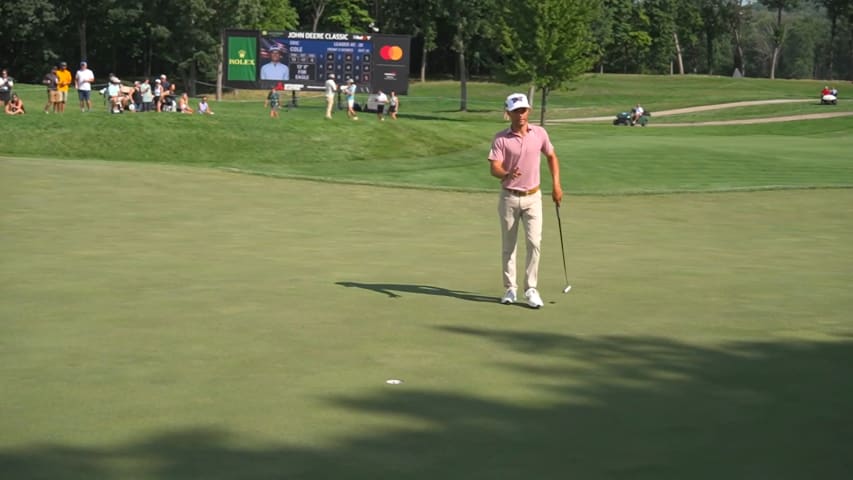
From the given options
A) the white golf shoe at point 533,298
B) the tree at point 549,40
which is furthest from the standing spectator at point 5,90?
the white golf shoe at point 533,298

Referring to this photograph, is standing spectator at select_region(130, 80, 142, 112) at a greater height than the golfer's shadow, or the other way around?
standing spectator at select_region(130, 80, 142, 112)

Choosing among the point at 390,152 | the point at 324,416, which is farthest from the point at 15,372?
the point at 390,152

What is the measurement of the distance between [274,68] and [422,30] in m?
56.5

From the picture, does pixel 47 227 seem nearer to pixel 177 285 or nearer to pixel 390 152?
pixel 177 285

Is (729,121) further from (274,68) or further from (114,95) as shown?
(114,95)

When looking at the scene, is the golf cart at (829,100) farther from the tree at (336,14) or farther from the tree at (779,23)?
the tree at (336,14)

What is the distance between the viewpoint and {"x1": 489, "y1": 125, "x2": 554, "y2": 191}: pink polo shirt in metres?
11.8

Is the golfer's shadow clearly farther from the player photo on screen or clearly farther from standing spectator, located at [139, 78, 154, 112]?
the player photo on screen

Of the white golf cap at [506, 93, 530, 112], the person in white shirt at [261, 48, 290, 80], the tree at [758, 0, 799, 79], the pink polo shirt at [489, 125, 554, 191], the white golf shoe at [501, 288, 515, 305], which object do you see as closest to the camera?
the white golf cap at [506, 93, 530, 112]

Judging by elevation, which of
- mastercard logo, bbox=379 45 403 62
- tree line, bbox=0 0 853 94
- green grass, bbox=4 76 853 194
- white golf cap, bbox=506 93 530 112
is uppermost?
tree line, bbox=0 0 853 94

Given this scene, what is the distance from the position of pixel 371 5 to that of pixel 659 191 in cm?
10070

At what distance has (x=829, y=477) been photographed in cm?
627

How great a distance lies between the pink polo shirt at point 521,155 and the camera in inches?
465

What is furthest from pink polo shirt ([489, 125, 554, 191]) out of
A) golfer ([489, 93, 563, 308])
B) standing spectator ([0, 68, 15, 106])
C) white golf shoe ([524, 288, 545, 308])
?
standing spectator ([0, 68, 15, 106])
